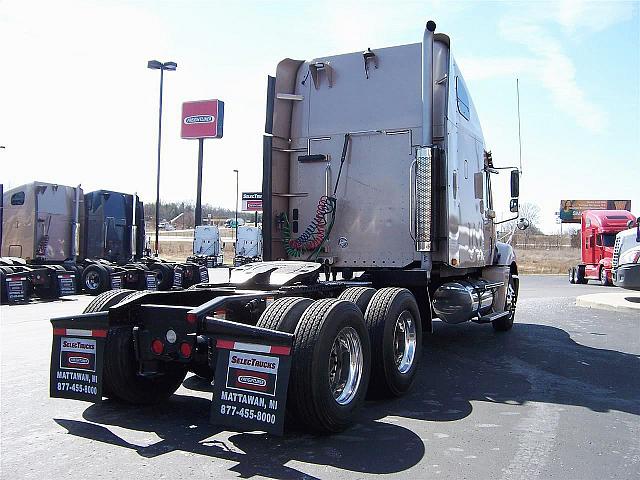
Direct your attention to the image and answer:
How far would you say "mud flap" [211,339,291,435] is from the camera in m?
4.16

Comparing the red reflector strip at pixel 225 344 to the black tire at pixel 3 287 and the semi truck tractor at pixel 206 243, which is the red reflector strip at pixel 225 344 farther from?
the semi truck tractor at pixel 206 243

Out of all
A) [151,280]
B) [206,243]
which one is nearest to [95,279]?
[151,280]

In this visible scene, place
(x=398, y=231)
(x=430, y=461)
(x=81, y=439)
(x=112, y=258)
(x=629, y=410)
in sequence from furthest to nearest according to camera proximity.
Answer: (x=112, y=258) < (x=398, y=231) < (x=629, y=410) < (x=81, y=439) < (x=430, y=461)

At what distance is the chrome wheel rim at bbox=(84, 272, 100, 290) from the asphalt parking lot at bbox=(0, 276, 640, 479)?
9939 millimetres

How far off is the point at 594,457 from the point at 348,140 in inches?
192

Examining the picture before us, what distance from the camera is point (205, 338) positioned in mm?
4625

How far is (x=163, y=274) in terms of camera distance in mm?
19109

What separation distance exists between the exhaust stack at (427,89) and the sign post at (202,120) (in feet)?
123

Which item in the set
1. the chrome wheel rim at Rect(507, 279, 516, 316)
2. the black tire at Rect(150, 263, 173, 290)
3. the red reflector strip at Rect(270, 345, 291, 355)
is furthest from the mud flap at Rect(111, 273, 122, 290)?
the red reflector strip at Rect(270, 345, 291, 355)

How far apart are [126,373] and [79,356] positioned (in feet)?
1.33

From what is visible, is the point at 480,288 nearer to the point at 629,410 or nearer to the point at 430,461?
the point at 629,410

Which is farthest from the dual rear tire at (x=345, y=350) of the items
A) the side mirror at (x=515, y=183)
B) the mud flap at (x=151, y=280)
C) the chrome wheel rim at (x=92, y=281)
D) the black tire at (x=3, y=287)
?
the mud flap at (x=151, y=280)

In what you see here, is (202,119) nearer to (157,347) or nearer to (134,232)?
(134,232)

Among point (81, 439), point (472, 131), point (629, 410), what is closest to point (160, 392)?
point (81, 439)
